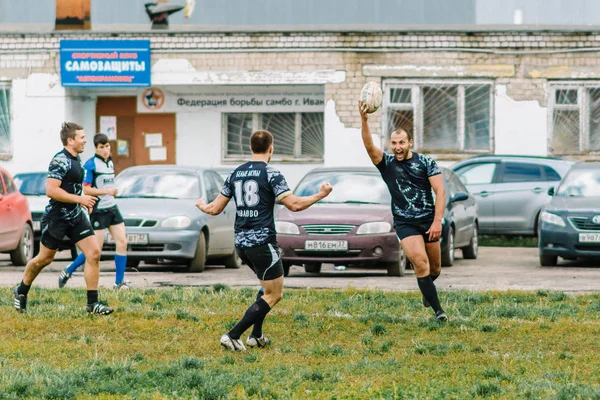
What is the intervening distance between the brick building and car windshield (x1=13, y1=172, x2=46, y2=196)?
22.8ft

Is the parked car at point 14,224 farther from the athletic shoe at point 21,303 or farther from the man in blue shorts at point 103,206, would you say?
the athletic shoe at point 21,303

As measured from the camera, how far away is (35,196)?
Result: 70.1ft

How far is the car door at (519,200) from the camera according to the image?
913 inches

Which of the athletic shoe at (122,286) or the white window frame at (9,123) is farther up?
the white window frame at (9,123)

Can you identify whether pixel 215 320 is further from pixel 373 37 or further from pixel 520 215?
pixel 373 37

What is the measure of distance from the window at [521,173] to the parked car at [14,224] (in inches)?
352

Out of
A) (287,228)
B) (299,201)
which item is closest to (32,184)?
(287,228)

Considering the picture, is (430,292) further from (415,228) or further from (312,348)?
(312,348)

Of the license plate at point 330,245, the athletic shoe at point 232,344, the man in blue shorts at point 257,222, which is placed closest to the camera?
the athletic shoe at point 232,344

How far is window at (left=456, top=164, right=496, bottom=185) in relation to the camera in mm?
23719

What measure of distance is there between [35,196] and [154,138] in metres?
9.19

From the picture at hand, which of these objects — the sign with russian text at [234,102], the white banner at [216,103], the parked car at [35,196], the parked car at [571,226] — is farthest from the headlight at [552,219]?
the white banner at [216,103]

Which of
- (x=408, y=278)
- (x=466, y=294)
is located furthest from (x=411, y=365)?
(x=408, y=278)

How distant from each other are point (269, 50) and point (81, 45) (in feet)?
13.9
